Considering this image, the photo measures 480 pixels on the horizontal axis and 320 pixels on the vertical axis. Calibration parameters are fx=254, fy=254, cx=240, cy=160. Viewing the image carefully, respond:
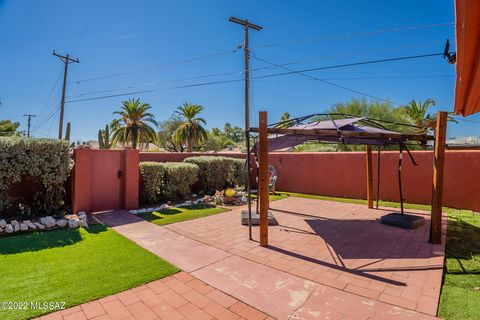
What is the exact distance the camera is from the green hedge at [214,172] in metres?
11.4

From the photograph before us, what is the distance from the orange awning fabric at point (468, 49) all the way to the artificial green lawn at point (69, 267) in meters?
4.61

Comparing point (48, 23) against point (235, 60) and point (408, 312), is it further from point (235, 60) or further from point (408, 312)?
point (408, 312)

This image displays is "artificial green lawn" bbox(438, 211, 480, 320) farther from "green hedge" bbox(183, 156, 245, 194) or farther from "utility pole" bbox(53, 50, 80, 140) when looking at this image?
"utility pole" bbox(53, 50, 80, 140)

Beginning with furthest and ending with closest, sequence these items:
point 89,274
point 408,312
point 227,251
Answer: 1. point 227,251
2. point 89,274
3. point 408,312

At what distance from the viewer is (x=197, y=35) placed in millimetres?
13875

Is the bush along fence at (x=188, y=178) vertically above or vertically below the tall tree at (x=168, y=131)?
below

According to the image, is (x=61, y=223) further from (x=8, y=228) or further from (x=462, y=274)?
(x=462, y=274)

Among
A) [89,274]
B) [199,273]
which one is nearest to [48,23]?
[89,274]

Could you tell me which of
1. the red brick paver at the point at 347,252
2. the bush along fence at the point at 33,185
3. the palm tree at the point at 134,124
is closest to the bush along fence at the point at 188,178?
the bush along fence at the point at 33,185

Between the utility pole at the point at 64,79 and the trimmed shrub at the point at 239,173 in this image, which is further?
the utility pole at the point at 64,79

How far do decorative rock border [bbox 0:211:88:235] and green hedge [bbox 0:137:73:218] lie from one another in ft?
2.02

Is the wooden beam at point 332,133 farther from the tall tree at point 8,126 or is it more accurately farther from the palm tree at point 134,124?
the tall tree at point 8,126

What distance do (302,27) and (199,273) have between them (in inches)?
484

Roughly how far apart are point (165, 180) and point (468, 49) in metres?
9.00
